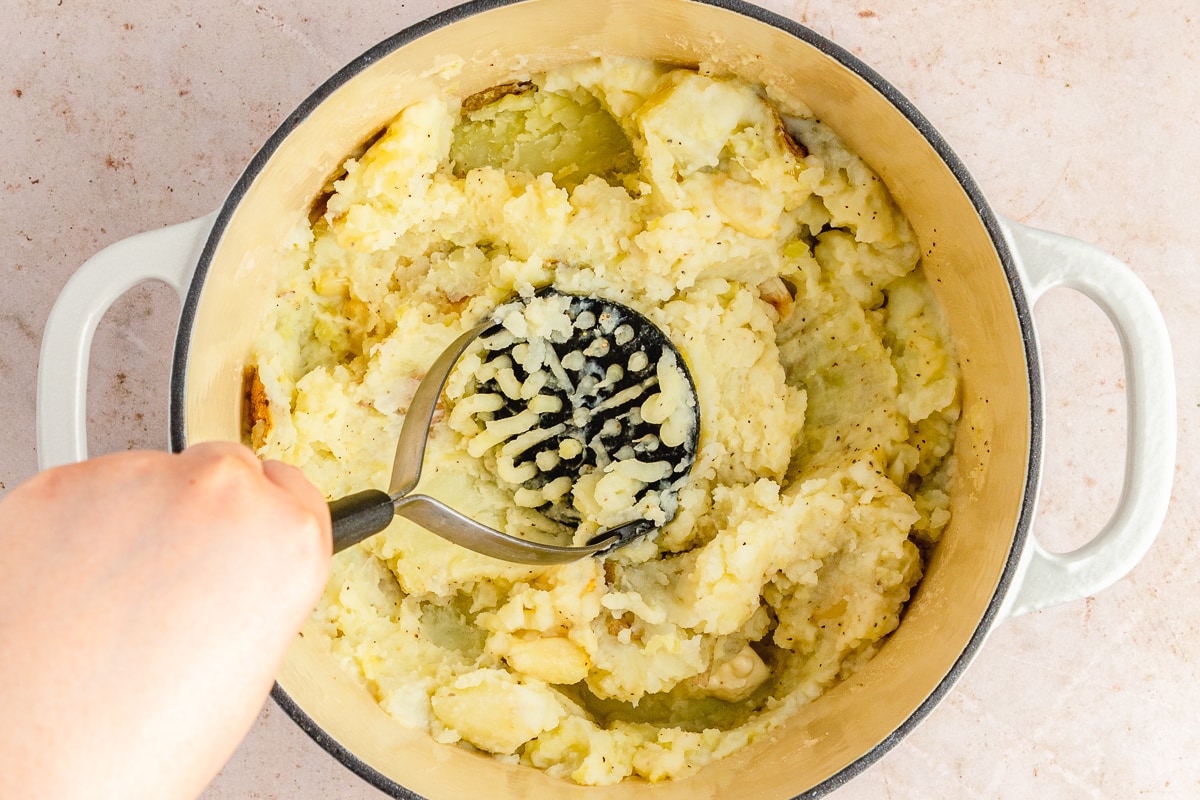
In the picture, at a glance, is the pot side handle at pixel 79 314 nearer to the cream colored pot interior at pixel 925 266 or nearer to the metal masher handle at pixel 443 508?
the cream colored pot interior at pixel 925 266

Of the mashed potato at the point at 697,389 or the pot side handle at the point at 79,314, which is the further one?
the mashed potato at the point at 697,389

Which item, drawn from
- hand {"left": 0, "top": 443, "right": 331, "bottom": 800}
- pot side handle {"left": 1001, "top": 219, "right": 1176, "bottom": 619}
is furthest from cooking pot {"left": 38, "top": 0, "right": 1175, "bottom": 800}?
hand {"left": 0, "top": 443, "right": 331, "bottom": 800}

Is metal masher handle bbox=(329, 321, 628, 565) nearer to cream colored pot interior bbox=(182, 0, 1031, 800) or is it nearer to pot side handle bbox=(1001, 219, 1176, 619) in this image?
cream colored pot interior bbox=(182, 0, 1031, 800)

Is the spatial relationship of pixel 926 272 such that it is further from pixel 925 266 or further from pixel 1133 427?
pixel 1133 427

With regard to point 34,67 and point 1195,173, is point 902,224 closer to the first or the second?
point 1195,173

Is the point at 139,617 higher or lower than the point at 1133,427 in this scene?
higher

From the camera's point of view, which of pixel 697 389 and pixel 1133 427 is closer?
pixel 1133 427

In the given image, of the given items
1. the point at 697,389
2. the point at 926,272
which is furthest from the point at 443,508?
the point at 926,272

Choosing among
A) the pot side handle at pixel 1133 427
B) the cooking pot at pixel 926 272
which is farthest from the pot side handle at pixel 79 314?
the pot side handle at pixel 1133 427
